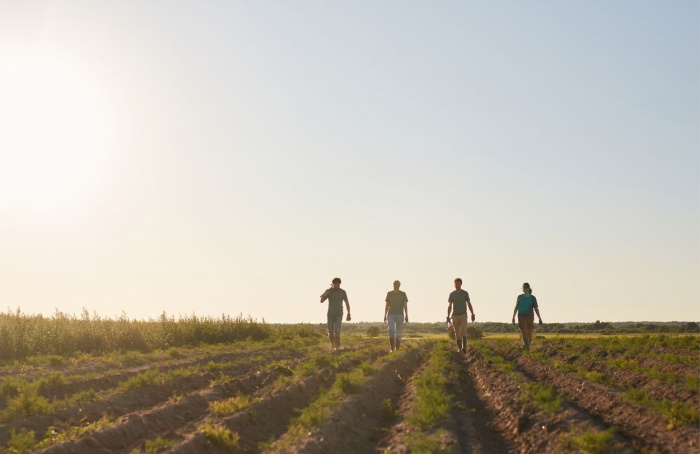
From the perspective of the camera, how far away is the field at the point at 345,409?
8.86 metres

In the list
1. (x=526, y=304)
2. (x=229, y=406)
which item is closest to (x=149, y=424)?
(x=229, y=406)

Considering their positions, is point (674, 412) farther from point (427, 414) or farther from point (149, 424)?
point (149, 424)

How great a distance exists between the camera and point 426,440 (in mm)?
8852

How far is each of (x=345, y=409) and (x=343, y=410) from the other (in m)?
0.11

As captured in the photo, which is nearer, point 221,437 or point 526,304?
point 221,437

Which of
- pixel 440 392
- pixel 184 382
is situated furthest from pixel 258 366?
pixel 440 392

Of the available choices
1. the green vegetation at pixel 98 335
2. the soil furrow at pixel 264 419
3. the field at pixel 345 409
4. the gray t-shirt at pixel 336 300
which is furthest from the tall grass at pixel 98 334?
the soil furrow at pixel 264 419

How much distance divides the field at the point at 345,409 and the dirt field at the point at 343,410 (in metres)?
0.03

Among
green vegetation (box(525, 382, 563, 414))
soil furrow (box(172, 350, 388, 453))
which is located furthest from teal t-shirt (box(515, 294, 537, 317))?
soil furrow (box(172, 350, 388, 453))

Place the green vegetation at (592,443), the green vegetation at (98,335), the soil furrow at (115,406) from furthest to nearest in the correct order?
the green vegetation at (98,335), the soil furrow at (115,406), the green vegetation at (592,443)

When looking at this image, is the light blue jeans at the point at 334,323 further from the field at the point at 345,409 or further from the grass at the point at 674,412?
the grass at the point at 674,412

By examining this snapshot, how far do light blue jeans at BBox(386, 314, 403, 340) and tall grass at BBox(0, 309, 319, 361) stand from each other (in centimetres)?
845

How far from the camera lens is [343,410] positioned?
1091 centimetres

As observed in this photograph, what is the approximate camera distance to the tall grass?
21047 millimetres
